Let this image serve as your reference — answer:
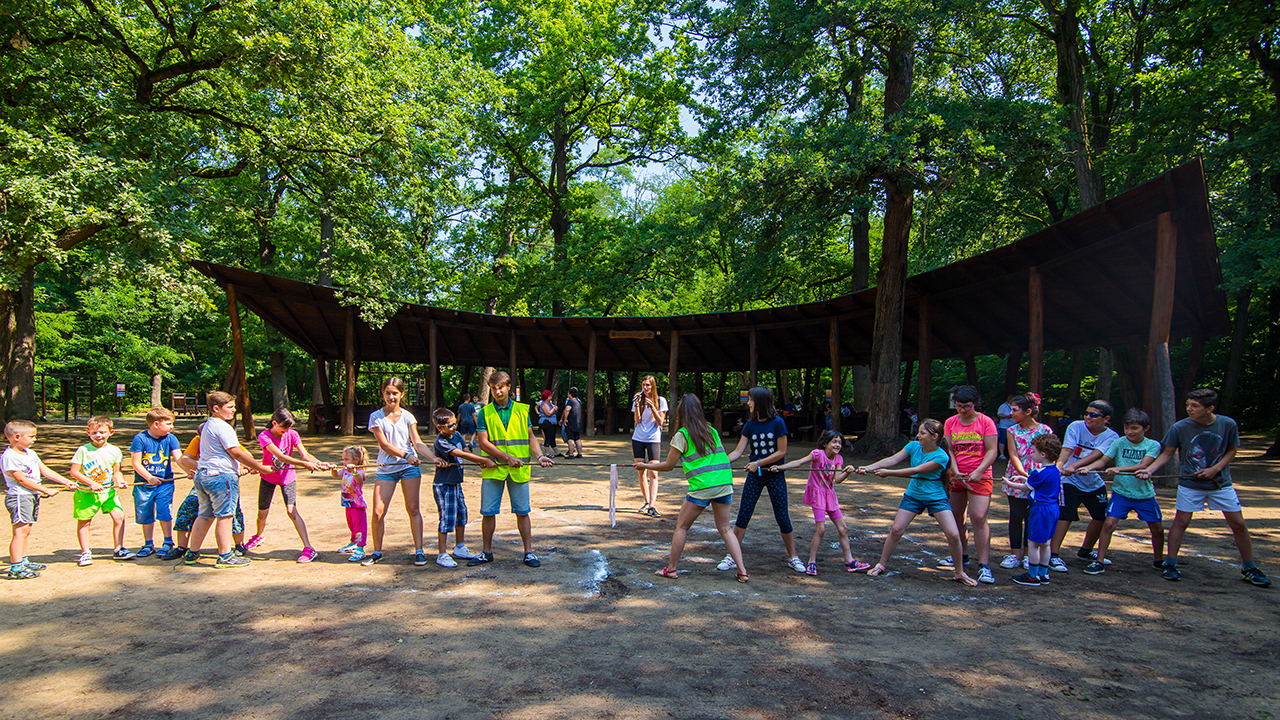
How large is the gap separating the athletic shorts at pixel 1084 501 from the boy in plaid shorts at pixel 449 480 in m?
4.94

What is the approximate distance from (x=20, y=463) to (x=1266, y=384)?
30111 millimetres

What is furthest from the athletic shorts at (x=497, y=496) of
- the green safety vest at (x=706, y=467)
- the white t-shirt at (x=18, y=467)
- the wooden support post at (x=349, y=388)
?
the wooden support post at (x=349, y=388)

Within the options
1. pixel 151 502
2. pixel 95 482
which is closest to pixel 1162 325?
pixel 151 502

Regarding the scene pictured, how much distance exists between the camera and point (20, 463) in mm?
4879

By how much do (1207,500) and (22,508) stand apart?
9290mm

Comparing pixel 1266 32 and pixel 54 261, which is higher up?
pixel 1266 32

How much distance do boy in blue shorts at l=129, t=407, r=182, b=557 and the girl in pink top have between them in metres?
0.68

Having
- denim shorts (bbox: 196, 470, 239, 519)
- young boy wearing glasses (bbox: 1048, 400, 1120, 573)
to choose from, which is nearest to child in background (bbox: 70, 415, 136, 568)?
denim shorts (bbox: 196, 470, 239, 519)

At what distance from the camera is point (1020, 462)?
532cm

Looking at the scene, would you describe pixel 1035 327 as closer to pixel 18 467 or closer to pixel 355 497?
pixel 355 497

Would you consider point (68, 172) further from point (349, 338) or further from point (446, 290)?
point (446, 290)

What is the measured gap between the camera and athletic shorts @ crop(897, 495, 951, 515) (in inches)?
190

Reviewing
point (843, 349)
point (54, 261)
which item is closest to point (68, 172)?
point (54, 261)

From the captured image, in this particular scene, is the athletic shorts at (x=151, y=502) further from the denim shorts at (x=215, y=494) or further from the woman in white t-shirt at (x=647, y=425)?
the woman in white t-shirt at (x=647, y=425)
